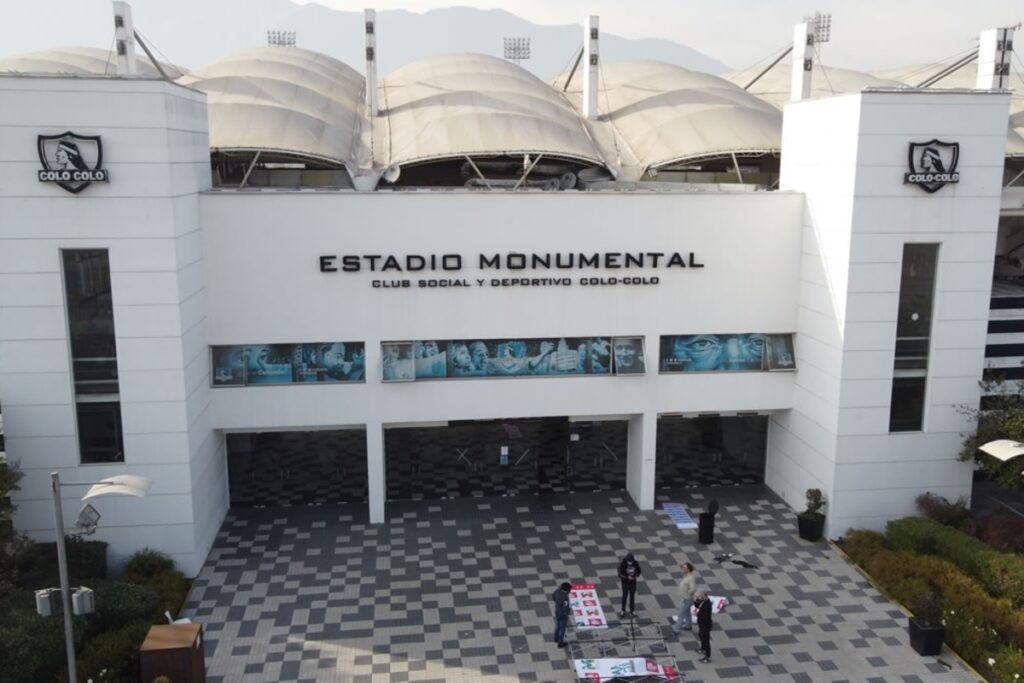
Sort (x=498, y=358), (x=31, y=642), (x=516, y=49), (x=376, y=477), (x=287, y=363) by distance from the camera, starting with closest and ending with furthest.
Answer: (x=31, y=642)
(x=287, y=363)
(x=498, y=358)
(x=376, y=477)
(x=516, y=49)

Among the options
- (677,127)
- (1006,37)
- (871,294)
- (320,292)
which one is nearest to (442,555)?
(320,292)

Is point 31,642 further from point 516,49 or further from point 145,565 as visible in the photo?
point 516,49

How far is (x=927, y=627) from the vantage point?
53.2ft

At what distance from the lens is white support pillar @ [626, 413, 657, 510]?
23.2 meters

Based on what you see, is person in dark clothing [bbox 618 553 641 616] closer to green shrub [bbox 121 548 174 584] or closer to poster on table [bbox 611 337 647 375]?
poster on table [bbox 611 337 647 375]

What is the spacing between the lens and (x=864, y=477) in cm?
2127

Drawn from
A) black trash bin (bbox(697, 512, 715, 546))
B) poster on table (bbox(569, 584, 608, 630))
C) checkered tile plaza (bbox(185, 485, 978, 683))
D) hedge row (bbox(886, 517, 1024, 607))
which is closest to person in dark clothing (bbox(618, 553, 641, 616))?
checkered tile plaza (bbox(185, 485, 978, 683))

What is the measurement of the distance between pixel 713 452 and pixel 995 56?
14.9 meters

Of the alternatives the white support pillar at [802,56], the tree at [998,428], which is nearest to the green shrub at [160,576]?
the tree at [998,428]

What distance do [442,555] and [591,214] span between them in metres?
9.24

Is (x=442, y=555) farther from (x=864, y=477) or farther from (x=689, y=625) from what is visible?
(x=864, y=477)

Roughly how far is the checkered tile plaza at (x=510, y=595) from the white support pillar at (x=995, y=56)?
14833 mm

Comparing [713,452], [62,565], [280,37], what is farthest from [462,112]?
[280,37]

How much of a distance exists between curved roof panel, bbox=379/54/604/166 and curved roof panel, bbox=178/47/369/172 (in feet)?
4.66
